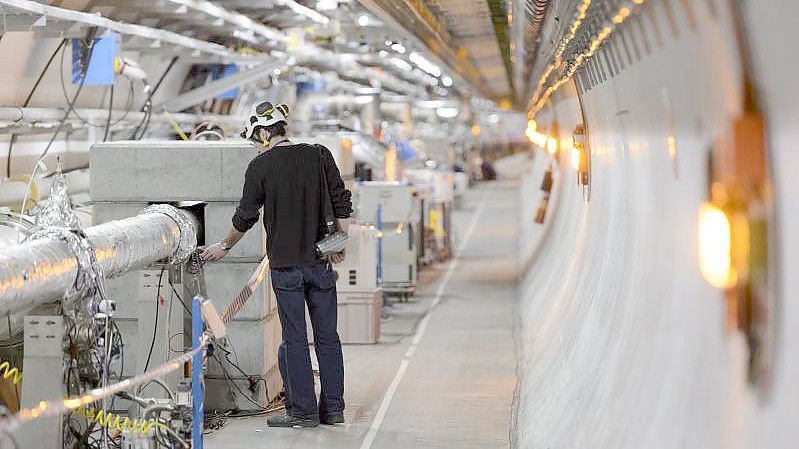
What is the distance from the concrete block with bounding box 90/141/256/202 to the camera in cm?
830

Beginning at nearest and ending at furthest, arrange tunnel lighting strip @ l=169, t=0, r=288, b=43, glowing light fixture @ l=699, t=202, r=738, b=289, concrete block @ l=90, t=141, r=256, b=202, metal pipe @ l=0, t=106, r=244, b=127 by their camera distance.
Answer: glowing light fixture @ l=699, t=202, r=738, b=289
concrete block @ l=90, t=141, r=256, b=202
metal pipe @ l=0, t=106, r=244, b=127
tunnel lighting strip @ l=169, t=0, r=288, b=43

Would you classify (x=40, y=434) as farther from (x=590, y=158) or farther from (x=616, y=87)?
(x=590, y=158)

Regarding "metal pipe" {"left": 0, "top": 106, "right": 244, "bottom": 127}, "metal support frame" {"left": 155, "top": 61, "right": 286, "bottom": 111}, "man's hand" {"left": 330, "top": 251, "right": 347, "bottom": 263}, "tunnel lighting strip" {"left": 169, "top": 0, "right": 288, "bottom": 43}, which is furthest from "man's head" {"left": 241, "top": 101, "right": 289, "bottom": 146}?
"metal support frame" {"left": 155, "top": 61, "right": 286, "bottom": 111}

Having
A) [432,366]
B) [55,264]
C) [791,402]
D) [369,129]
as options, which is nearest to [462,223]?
[369,129]

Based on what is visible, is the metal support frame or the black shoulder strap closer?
the black shoulder strap

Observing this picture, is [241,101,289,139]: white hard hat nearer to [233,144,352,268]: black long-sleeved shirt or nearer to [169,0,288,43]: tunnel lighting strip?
[233,144,352,268]: black long-sleeved shirt

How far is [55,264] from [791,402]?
3.26 m

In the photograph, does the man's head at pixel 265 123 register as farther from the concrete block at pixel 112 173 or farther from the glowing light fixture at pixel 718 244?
the glowing light fixture at pixel 718 244

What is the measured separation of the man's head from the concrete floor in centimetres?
163

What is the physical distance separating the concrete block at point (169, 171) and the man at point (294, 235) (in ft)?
A: 1.39

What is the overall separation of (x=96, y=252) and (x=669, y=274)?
2.55m

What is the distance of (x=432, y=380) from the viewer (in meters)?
10.1

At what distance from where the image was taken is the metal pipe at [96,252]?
16.9 feet

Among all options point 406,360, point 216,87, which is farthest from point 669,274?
point 216,87
